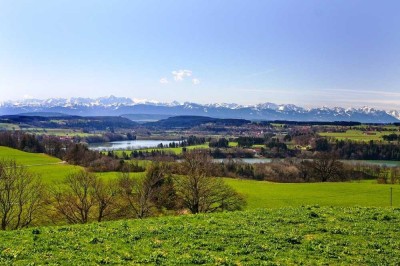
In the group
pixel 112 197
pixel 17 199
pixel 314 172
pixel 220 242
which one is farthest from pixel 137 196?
pixel 314 172

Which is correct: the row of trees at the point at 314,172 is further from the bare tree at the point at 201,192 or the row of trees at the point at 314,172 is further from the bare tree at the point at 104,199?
the bare tree at the point at 104,199

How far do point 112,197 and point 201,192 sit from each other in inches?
428

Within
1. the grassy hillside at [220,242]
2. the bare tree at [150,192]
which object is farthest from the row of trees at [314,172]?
the grassy hillside at [220,242]

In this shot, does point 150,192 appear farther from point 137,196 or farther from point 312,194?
point 312,194

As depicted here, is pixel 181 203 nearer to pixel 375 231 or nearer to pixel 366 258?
pixel 375 231

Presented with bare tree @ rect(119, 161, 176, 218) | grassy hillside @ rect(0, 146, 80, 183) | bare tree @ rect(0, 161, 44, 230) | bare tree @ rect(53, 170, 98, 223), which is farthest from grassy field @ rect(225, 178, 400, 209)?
grassy hillside @ rect(0, 146, 80, 183)

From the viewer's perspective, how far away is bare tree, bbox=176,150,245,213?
45438 millimetres

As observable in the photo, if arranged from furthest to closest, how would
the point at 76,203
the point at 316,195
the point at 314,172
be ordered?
the point at 314,172, the point at 316,195, the point at 76,203

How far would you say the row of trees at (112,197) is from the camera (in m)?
39.4

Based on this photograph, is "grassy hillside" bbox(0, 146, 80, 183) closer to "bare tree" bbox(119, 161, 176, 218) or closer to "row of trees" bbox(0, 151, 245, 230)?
"row of trees" bbox(0, 151, 245, 230)

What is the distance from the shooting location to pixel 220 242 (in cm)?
1745

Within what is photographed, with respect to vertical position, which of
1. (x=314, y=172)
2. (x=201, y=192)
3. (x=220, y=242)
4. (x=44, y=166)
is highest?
(x=220, y=242)

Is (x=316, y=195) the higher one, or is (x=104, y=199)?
(x=104, y=199)

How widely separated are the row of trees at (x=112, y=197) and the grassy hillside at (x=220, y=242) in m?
19.8
